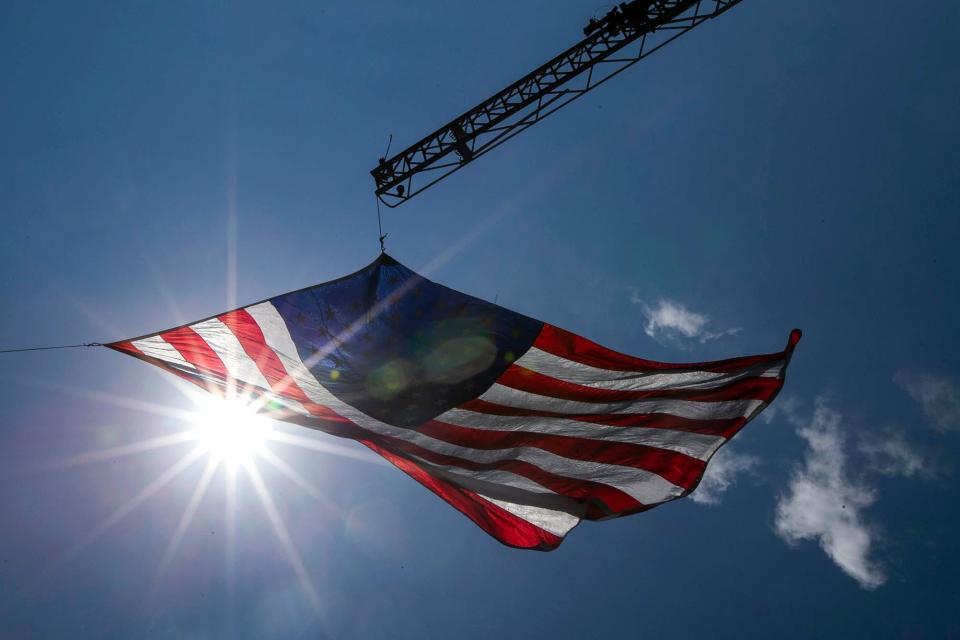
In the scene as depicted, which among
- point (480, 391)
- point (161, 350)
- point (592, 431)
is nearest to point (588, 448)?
point (592, 431)

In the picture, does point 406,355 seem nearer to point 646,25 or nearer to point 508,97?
point 508,97

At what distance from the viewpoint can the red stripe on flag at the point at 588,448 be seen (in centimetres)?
600

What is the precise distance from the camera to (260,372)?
23.2 ft

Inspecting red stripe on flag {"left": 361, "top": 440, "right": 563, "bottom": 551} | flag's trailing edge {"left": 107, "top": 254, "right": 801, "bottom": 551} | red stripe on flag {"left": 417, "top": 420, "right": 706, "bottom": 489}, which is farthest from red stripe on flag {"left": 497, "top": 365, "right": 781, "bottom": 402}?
red stripe on flag {"left": 361, "top": 440, "right": 563, "bottom": 551}

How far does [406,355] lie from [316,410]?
1482 mm

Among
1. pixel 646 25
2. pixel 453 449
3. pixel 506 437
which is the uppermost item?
pixel 646 25

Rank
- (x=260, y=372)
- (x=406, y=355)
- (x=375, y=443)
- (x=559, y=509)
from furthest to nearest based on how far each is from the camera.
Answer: (x=406, y=355)
(x=260, y=372)
(x=375, y=443)
(x=559, y=509)

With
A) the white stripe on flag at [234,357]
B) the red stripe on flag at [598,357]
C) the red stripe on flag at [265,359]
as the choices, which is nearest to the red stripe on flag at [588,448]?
the red stripe on flag at [598,357]

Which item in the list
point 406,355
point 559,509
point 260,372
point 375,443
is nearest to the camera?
point 559,509

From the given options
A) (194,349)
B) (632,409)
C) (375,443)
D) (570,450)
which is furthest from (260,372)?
(632,409)

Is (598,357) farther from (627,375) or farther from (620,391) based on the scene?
(620,391)

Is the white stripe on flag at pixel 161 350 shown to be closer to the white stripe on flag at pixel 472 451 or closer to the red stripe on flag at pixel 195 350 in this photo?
the red stripe on flag at pixel 195 350

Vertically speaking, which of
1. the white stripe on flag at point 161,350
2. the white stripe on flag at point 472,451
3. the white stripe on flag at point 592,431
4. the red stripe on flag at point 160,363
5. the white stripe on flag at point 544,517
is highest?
the white stripe on flag at point 592,431

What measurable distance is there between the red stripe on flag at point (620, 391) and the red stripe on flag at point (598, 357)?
0.28m
